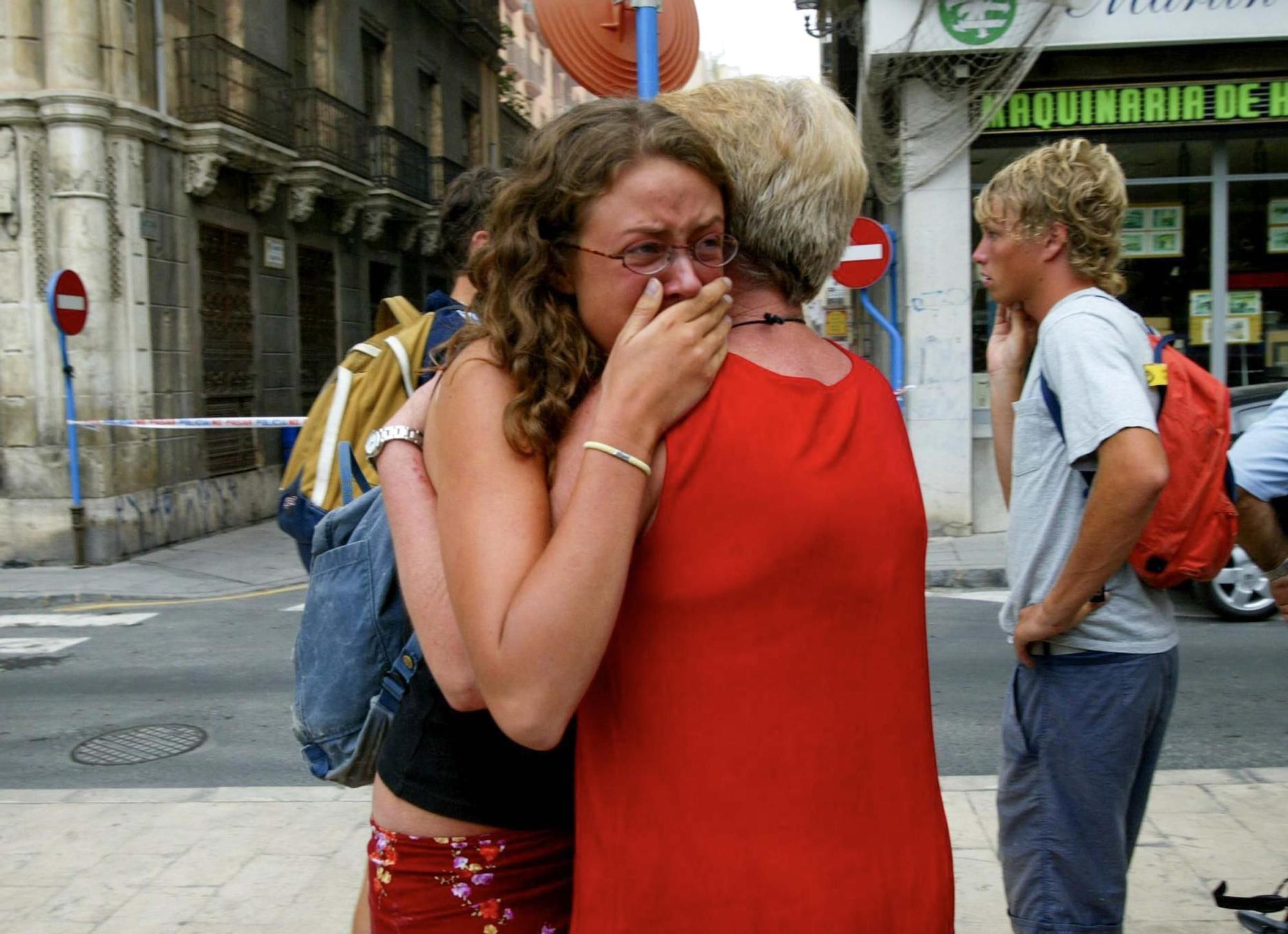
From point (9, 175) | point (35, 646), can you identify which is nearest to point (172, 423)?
point (9, 175)

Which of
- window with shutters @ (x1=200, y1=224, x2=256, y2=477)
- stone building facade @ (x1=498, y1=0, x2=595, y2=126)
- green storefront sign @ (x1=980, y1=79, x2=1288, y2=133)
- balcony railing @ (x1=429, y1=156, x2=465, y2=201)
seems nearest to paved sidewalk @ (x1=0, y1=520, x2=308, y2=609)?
window with shutters @ (x1=200, y1=224, x2=256, y2=477)

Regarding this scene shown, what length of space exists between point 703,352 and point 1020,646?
1467 mm

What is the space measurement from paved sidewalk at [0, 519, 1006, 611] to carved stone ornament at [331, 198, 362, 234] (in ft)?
22.0

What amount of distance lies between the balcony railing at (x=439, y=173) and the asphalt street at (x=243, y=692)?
14.3 meters

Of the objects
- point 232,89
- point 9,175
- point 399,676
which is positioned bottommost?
point 399,676

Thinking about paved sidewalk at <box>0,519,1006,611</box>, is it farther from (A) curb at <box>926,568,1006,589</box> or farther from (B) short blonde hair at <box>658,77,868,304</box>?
(B) short blonde hair at <box>658,77,868,304</box>

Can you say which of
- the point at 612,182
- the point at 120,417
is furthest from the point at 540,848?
the point at 120,417

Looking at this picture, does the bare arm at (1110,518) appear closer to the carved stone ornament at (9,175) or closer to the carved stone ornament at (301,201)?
the carved stone ornament at (9,175)

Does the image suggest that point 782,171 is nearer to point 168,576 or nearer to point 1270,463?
point 1270,463

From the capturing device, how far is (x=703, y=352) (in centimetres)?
134

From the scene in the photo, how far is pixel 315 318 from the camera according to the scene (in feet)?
57.1

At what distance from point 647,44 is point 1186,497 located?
225 centimetres

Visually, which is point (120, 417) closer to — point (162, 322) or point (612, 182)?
point (162, 322)

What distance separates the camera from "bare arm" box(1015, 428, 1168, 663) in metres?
2.28
